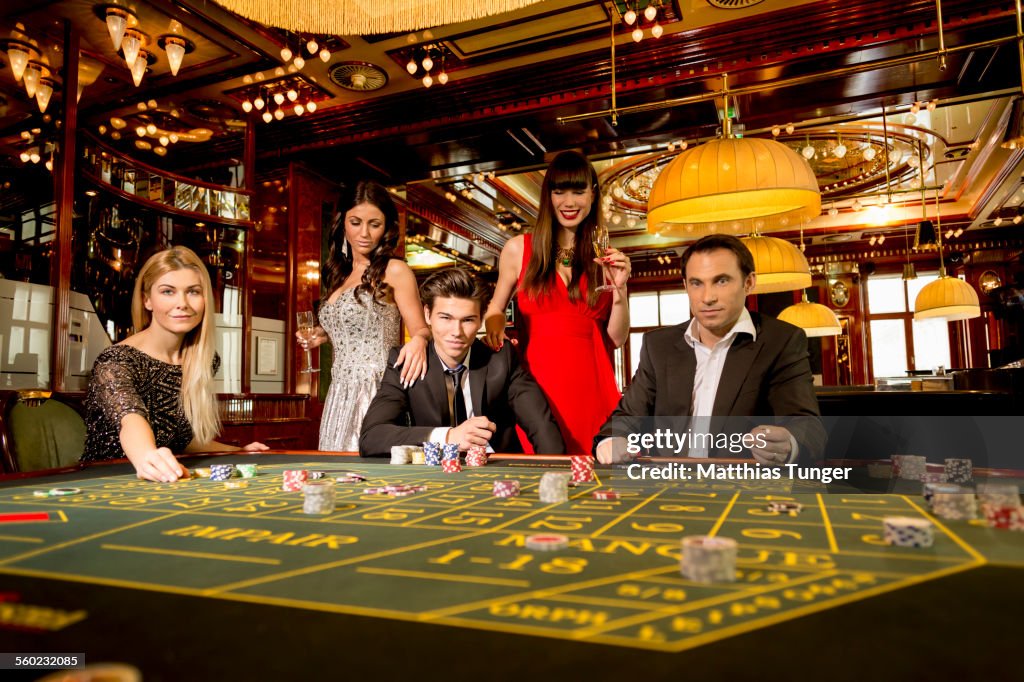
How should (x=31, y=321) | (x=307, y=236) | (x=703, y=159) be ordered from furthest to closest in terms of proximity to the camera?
1. (x=307, y=236)
2. (x=31, y=321)
3. (x=703, y=159)

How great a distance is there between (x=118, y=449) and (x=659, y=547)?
235 centimetres

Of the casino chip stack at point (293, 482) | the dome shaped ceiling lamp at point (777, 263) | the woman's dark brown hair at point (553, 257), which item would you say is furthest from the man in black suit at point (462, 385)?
the dome shaped ceiling lamp at point (777, 263)

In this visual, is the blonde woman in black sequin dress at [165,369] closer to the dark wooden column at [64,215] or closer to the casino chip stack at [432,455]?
the casino chip stack at [432,455]

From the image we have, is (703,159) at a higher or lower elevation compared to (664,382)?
higher

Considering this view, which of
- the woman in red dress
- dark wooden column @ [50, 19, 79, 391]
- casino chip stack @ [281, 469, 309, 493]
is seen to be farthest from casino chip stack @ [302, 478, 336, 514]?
dark wooden column @ [50, 19, 79, 391]

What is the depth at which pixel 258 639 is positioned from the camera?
669 mm

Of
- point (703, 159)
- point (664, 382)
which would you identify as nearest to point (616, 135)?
point (703, 159)

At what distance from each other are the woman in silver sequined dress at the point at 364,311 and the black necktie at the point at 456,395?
13.9 inches

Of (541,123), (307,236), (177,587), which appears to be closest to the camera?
(177,587)

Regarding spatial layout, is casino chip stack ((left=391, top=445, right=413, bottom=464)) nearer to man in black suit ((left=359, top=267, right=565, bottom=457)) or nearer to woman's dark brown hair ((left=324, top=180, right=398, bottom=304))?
man in black suit ((left=359, top=267, right=565, bottom=457))

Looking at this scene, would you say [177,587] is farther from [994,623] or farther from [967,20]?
[967,20]

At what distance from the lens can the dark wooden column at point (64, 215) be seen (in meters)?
4.39

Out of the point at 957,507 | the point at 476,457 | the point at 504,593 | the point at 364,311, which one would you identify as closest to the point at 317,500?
the point at 504,593

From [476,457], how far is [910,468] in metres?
1.30
